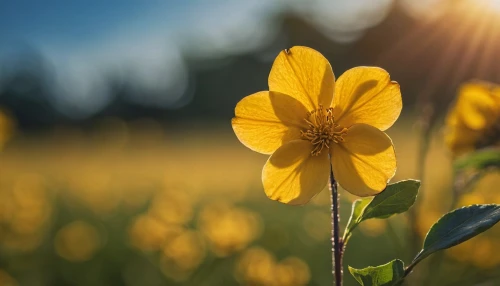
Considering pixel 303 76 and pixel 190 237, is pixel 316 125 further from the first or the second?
pixel 190 237

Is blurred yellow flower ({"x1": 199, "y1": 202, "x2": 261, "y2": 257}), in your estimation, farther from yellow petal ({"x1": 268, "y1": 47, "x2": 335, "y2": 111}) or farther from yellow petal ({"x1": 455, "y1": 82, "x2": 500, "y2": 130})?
yellow petal ({"x1": 268, "y1": 47, "x2": 335, "y2": 111})

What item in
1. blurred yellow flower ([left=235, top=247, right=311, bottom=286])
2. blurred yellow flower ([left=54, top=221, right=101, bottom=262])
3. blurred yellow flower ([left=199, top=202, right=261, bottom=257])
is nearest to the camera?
blurred yellow flower ([left=235, top=247, right=311, bottom=286])

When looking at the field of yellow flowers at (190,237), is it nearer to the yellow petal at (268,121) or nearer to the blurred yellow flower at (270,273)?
the blurred yellow flower at (270,273)

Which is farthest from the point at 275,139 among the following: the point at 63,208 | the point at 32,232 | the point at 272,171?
the point at 63,208

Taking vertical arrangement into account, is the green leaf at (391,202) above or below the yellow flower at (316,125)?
below

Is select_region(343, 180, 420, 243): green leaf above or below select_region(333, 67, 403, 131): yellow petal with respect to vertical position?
below

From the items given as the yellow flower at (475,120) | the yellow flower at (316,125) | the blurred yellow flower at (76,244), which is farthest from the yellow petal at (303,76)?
the blurred yellow flower at (76,244)

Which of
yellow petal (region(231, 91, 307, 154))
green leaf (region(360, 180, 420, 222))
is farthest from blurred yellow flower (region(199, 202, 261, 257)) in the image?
green leaf (region(360, 180, 420, 222))

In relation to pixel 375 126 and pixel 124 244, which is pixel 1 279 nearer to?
pixel 124 244
